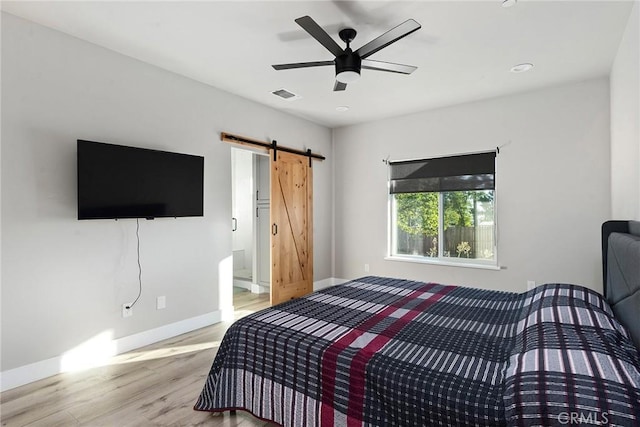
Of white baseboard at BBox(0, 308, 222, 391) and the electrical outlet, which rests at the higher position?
the electrical outlet

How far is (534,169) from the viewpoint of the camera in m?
3.99

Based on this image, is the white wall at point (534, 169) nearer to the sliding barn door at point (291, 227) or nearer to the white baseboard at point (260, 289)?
the sliding barn door at point (291, 227)

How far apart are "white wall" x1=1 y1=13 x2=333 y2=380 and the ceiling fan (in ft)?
5.08

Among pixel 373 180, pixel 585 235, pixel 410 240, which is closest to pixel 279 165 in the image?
pixel 373 180

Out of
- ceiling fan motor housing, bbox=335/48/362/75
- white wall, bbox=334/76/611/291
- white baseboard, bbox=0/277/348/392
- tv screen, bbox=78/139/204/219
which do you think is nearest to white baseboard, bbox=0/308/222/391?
white baseboard, bbox=0/277/348/392

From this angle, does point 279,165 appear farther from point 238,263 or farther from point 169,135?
point 238,263

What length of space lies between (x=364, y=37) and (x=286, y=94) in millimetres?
1554

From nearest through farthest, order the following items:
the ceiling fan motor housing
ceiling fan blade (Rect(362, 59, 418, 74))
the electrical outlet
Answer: the ceiling fan motor housing
ceiling fan blade (Rect(362, 59, 418, 74))
the electrical outlet

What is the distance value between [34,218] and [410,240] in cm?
437

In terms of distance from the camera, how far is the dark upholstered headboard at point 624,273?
1.52 m

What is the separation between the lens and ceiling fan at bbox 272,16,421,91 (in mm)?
2090

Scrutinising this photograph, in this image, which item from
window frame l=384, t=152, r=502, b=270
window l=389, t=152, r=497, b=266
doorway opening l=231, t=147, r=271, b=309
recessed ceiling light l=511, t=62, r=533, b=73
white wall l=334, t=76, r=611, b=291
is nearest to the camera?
recessed ceiling light l=511, t=62, r=533, b=73

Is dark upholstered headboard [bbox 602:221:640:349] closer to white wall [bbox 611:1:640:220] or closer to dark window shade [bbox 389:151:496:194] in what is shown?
white wall [bbox 611:1:640:220]

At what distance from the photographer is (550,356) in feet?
4.21
